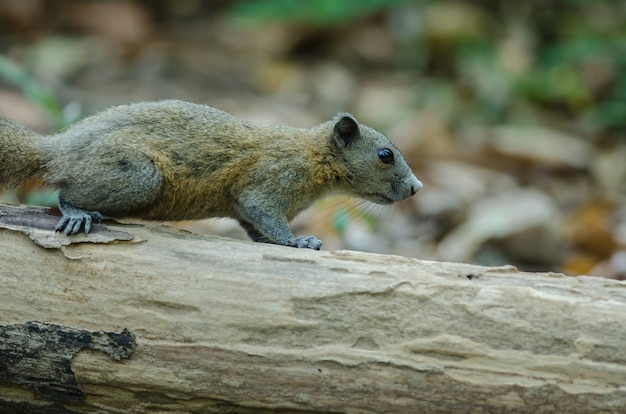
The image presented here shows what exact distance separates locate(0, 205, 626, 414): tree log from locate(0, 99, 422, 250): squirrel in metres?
0.72

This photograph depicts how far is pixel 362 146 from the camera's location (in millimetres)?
7590

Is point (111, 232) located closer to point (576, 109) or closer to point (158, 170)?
point (158, 170)

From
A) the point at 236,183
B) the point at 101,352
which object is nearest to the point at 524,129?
the point at 236,183

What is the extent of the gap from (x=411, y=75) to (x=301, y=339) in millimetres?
12293

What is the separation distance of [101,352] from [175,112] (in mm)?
2477

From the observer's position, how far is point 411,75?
54.6ft

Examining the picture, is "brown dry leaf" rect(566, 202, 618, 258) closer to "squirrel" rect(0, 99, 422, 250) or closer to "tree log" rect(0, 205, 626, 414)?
"squirrel" rect(0, 99, 422, 250)

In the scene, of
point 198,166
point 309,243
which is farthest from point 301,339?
point 198,166

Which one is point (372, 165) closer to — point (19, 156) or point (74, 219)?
point (74, 219)

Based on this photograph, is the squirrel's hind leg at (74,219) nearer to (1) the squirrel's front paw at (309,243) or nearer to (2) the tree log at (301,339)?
(2) the tree log at (301,339)

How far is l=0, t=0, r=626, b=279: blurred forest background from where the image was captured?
13203mm

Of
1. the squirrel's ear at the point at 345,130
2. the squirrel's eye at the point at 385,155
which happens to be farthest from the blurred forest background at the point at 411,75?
the squirrel's ear at the point at 345,130

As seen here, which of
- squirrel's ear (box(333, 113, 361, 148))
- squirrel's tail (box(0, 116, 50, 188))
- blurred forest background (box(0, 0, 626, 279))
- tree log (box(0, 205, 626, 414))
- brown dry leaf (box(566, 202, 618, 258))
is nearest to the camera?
tree log (box(0, 205, 626, 414))

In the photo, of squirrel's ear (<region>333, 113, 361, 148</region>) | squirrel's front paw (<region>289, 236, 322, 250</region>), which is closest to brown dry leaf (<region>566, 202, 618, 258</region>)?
squirrel's ear (<region>333, 113, 361, 148</region>)
